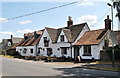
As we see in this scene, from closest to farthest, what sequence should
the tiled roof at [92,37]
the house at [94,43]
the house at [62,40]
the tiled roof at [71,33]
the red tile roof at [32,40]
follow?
the house at [94,43] → the tiled roof at [92,37] → the house at [62,40] → the tiled roof at [71,33] → the red tile roof at [32,40]

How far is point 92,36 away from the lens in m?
31.3

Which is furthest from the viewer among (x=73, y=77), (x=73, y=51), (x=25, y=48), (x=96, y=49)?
(x=25, y=48)

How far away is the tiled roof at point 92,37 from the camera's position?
1137 inches

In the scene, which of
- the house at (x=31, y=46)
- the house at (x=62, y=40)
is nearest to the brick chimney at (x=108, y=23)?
the house at (x=62, y=40)

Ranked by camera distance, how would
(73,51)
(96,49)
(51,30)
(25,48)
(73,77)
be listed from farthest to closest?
1. (25,48)
2. (51,30)
3. (73,51)
4. (96,49)
5. (73,77)

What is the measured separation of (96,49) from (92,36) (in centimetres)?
420

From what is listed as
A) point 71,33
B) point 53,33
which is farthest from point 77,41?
point 53,33

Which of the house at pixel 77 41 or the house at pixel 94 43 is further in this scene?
Result: the house at pixel 77 41

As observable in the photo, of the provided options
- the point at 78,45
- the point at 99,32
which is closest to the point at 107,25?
the point at 99,32

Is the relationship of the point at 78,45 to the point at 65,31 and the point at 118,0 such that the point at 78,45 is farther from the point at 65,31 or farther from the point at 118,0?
the point at 118,0

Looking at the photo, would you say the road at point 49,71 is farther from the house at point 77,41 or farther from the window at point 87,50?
the window at point 87,50

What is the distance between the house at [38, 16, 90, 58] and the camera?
33.1 m

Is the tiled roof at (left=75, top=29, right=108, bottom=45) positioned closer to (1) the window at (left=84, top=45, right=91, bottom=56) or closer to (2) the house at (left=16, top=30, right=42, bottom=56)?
(1) the window at (left=84, top=45, right=91, bottom=56)

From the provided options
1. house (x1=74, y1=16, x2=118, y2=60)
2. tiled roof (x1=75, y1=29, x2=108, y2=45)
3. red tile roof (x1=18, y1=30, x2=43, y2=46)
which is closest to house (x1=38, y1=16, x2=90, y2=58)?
tiled roof (x1=75, y1=29, x2=108, y2=45)
